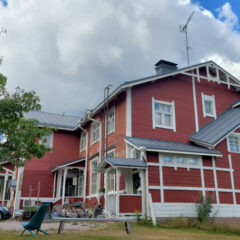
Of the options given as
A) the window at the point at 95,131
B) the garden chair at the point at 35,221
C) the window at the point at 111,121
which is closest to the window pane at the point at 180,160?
the window at the point at 111,121

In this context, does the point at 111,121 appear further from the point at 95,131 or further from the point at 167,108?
the point at 167,108

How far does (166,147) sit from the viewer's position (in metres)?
13.6

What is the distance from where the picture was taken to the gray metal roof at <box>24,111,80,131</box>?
22.6 meters

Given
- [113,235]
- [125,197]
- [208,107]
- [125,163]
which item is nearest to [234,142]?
[208,107]

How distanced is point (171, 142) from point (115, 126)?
127 inches

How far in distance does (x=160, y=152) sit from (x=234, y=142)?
4862 millimetres

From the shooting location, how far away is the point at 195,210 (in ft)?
44.4

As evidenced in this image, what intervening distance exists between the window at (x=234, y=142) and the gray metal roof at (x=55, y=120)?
1136 cm

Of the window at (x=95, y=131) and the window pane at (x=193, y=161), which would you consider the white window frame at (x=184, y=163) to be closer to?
the window pane at (x=193, y=161)

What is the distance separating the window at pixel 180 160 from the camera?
13742 mm

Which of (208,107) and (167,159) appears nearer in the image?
(167,159)

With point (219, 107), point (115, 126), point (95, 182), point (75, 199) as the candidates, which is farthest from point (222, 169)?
point (75, 199)

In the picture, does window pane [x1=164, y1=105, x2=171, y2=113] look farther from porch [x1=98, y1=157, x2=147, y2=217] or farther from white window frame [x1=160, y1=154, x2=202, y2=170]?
porch [x1=98, y1=157, x2=147, y2=217]

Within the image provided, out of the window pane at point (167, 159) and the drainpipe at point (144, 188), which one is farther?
the window pane at point (167, 159)
